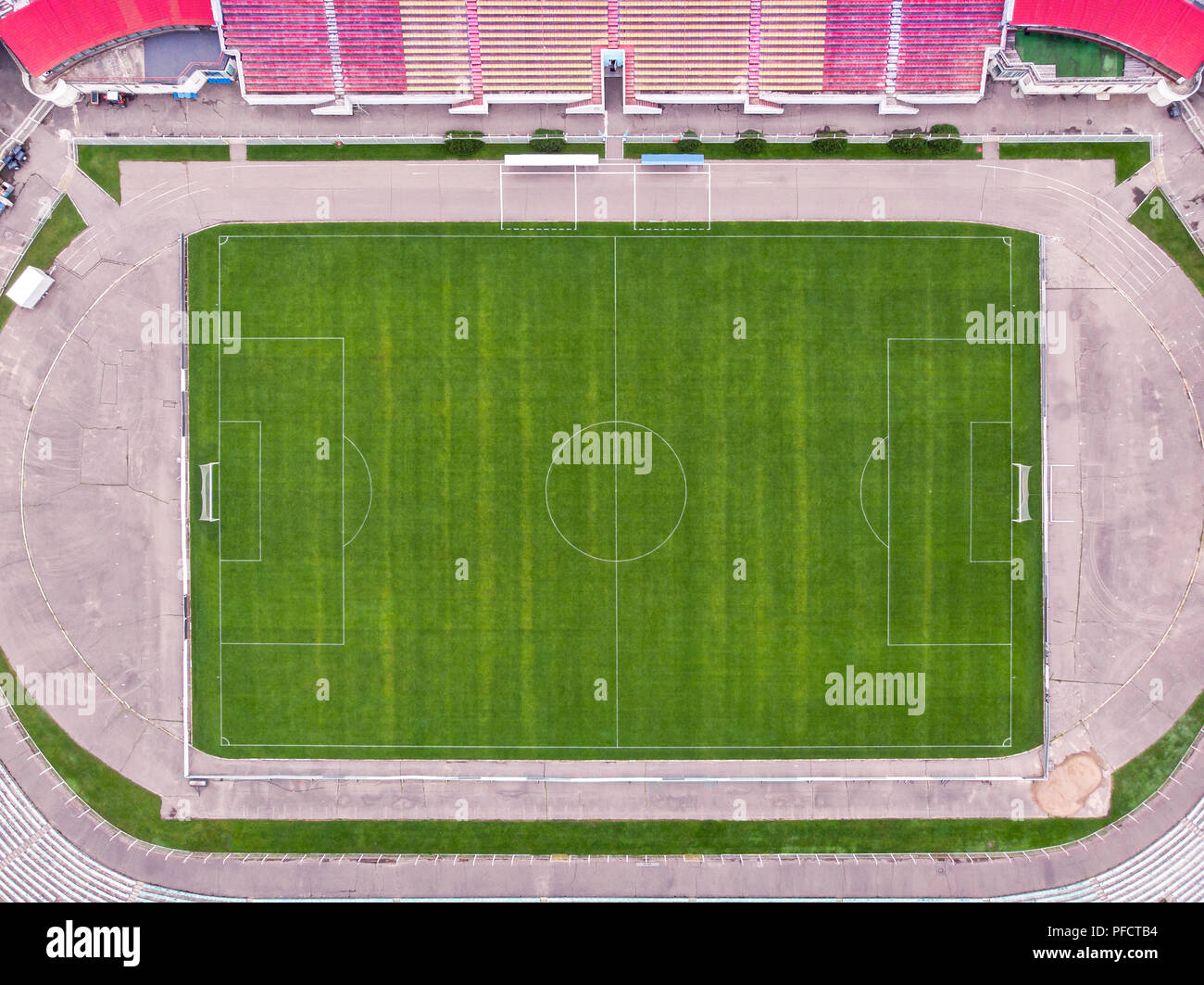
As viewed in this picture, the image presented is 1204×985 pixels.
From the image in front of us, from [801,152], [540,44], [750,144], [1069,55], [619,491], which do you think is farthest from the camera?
[619,491]

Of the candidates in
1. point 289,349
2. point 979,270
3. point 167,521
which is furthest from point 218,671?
point 979,270

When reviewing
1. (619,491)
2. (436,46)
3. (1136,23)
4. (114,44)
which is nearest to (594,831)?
(619,491)

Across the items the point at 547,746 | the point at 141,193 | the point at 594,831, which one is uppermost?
the point at 141,193

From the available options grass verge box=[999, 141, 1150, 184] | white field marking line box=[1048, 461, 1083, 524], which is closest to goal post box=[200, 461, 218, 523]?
white field marking line box=[1048, 461, 1083, 524]

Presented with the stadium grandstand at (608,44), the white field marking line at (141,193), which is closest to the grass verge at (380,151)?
the stadium grandstand at (608,44)

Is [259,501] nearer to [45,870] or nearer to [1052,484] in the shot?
[45,870]

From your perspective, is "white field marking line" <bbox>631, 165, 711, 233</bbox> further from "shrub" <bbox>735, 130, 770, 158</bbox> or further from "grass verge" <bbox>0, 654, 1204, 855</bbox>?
"grass verge" <bbox>0, 654, 1204, 855</bbox>
